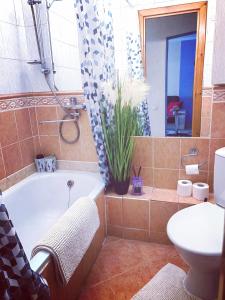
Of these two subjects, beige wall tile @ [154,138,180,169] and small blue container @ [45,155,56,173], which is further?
small blue container @ [45,155,56,173]

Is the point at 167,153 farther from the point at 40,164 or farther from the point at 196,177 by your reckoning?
the point at 40,164

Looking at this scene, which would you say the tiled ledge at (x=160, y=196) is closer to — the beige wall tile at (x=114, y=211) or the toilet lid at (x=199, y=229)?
the beige wall tile at (x=114, y=211)

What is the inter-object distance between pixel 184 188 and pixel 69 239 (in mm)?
1035

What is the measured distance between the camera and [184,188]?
187 cm

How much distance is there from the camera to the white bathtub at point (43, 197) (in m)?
1.96

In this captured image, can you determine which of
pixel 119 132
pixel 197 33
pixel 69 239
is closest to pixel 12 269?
pixel 69 239

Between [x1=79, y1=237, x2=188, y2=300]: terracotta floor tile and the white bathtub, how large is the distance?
20.8 inches

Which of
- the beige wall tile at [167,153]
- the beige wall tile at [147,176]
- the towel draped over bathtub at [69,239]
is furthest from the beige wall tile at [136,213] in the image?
the towel draped over bathtub at [69,239]

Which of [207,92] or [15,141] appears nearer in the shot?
[207,92]

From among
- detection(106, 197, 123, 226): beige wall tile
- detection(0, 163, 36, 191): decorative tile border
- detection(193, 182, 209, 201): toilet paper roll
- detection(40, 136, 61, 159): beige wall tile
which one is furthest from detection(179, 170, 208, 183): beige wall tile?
detection(0, 163, 36, 191): decorative tile border

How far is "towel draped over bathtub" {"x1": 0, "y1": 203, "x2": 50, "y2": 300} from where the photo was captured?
804 millimetres

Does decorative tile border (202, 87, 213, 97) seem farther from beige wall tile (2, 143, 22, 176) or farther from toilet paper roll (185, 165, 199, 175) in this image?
beige wall tile (2, 143, 22, 176)

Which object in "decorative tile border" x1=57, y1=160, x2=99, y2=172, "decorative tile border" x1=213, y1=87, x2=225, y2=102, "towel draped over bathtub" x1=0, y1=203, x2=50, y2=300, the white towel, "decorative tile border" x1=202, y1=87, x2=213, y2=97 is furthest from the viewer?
"decorative tile border" x1=57, y1=160, x2=99, y2=172

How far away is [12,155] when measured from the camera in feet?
6.58
